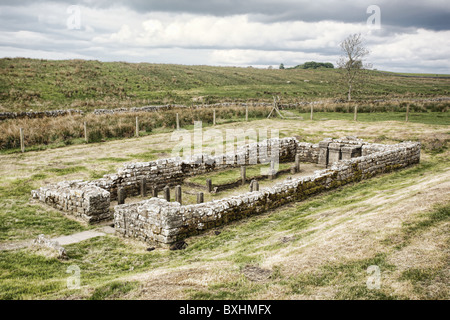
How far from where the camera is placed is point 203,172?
1808 cm

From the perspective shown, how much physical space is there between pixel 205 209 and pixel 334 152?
36.6ft

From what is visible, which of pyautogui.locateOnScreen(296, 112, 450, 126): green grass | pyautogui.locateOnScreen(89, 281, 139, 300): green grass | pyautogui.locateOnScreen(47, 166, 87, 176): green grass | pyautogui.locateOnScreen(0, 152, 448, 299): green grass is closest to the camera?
pyautogui.locateOnScreen(0, 152, 448, 299): green grass

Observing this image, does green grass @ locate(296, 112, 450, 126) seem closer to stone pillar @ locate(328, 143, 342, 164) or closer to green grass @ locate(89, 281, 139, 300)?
stone pillar @ locate(328, 143, 342, 164)

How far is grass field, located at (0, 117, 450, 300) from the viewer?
20.1 feet

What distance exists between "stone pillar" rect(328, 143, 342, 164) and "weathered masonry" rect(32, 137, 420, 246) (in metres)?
0.05

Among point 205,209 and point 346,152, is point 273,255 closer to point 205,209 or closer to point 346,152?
point 205,209

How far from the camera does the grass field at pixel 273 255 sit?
241 inches

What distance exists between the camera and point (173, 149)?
23.7 metres

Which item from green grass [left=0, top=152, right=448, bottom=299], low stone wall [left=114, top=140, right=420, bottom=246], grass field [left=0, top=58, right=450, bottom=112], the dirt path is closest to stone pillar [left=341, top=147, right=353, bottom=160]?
low stone wall [left=114, top=140, right=420, bottom=246]

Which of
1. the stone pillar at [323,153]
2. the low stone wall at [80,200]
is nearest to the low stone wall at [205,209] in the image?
the low stone wall at [80,200]
